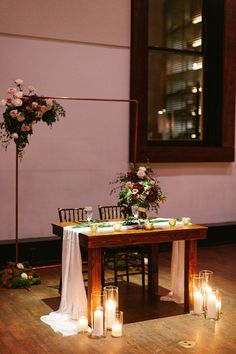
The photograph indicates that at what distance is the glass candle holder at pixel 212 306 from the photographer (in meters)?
4.35

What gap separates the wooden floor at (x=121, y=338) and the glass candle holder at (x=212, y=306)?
6 centimetres

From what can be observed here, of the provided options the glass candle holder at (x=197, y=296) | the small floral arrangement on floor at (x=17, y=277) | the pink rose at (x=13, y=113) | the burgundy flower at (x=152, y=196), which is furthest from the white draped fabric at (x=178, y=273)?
the pink rose at (x=13, y=113)

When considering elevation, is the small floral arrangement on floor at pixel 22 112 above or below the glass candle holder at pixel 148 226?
above

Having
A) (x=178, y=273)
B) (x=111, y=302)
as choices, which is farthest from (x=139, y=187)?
(x=111, y=302)

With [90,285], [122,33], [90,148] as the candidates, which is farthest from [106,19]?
[90,285]

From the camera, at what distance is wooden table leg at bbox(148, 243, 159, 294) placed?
5.14 metres

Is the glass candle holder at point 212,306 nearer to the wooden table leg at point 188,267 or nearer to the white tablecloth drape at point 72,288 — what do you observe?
the wooden table leg at point 188,267

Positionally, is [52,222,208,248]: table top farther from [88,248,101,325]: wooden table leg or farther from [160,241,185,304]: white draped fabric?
[160,241,185,304]: white draped fabric

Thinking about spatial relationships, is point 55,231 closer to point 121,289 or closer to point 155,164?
point 121,289

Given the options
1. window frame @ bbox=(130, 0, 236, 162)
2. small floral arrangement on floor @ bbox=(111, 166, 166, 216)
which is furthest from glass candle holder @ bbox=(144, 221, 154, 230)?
window frame @ bbox=(130, 0, 236, 162)

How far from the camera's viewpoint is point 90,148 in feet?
22.5

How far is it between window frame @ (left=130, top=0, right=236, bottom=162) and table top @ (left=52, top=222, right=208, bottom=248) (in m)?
2.22

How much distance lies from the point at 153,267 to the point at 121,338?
126 centimetres

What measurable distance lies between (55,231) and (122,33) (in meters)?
3.30
